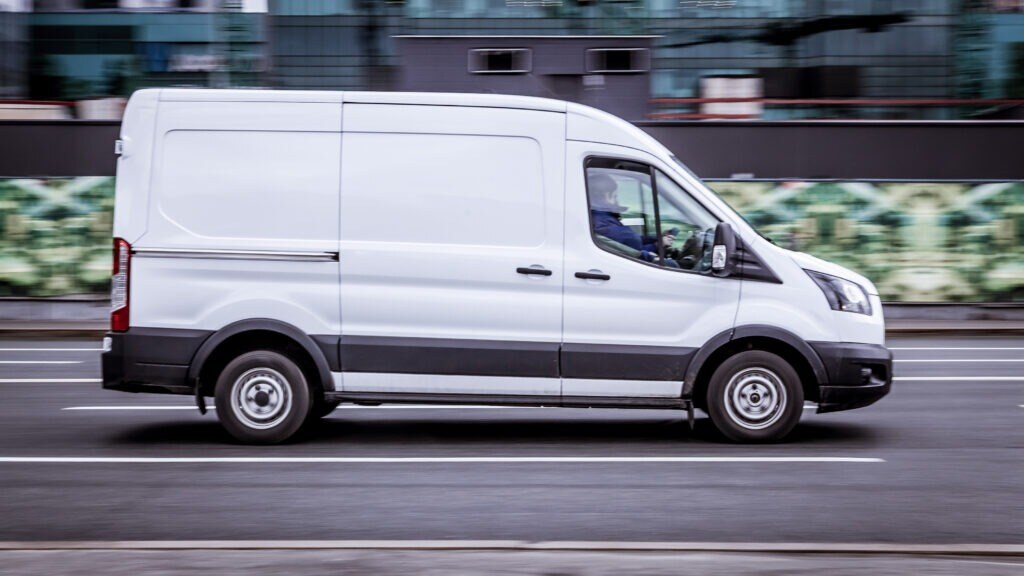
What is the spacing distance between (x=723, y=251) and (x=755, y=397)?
970 millimetres

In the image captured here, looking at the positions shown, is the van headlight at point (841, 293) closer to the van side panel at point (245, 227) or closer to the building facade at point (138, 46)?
the van side panel at point (245, 227)

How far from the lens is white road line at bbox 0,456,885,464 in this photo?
25.3ft

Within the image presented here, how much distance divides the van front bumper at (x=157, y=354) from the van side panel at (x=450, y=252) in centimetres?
100

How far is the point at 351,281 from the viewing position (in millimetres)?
8078

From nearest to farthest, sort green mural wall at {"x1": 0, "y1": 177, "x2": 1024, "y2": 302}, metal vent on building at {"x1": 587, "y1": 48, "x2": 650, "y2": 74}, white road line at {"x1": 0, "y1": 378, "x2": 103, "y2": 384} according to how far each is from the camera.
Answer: white road line at {"x1": 0, "y1": 378, "x2": 103, "y2": 384} < green mural wall at {"x1": 0, "y1": 177, "x2": 1024, "y2": 302} < metal vent on building at {"x1": 587, "y1": 48, "x2": 650, "y2": 74}

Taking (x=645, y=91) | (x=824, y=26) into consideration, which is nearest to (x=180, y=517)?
(x=645, y=91)

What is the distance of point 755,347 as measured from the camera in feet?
27.0

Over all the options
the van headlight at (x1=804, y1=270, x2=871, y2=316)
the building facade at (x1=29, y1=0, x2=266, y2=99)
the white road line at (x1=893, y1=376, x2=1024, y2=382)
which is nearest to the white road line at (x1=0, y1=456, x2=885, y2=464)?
the van headlight at (x1=804, y1=270, x2=871, y2=316)

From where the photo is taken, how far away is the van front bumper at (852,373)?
8180mm

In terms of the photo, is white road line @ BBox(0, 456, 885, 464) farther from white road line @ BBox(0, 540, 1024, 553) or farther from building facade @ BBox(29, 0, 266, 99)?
building facade @ BBox(29, 0, 266, 99)

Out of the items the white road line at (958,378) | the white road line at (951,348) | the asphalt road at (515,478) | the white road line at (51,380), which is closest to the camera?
the asphalt road at (515,478)

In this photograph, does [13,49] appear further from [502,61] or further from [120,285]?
[120,285]

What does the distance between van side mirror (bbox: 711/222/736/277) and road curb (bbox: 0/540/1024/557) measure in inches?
113

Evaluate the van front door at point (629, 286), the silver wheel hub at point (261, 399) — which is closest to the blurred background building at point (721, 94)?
the van front door at point (629, 286)
